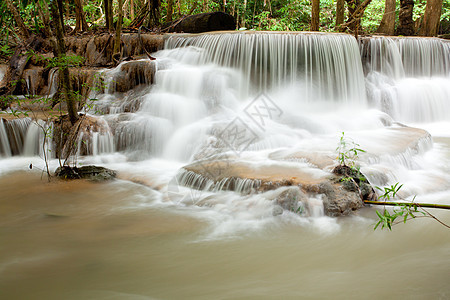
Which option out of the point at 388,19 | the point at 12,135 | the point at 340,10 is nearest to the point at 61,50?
the point at 12,135

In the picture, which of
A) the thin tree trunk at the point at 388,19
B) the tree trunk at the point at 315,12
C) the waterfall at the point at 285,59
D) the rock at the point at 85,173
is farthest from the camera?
the thin tree trunk at the point at 388,19

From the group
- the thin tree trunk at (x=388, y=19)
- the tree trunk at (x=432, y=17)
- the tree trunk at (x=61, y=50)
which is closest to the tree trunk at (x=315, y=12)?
the thin tree trunk at (x=388, y=19)

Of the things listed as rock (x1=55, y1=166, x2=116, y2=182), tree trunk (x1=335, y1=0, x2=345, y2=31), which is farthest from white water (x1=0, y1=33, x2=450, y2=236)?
tree trunk (x1=335, y1=0, x2=345, y2=31)

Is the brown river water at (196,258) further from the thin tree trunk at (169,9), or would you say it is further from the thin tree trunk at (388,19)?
the thin tree trunk at (388,19)

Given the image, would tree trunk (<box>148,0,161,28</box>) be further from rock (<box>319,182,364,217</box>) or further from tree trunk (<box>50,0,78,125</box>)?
rock (<box>319,182,364,217</box>)

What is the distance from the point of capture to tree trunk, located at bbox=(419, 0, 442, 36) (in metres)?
12.0

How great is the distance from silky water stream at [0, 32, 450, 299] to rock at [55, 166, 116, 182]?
0.66ft

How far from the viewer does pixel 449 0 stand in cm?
1569

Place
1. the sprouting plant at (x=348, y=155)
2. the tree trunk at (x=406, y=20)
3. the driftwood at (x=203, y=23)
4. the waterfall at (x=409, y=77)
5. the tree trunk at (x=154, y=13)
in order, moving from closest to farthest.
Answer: the sprouting plant at (x=348, y=155), the waterfall at (x=409, y=77), the driftwood at (x=203, y=23), the tree trunk at (x=154, y=13), the tree trunk at (x=406, y=20)

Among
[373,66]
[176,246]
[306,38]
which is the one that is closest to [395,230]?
[176,246]

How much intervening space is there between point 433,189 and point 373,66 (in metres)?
6.18

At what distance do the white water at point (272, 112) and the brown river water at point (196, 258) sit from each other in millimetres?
417

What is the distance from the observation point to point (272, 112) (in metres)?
8.50

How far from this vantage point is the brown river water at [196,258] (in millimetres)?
2822
